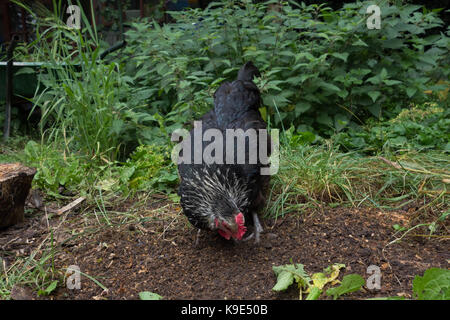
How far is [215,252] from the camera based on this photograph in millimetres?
2404

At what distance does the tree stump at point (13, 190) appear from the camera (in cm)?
265

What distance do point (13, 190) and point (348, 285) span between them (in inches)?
90.6

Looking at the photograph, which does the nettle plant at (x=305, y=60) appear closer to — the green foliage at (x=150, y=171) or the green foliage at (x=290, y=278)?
the green foliage at (x=150, y=171)

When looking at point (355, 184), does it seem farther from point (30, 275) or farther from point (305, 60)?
point (30, 275)

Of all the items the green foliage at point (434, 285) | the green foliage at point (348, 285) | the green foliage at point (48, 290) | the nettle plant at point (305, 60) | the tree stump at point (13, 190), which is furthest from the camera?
the nettle plant at point (305, 60)

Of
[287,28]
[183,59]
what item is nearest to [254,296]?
[183,59]

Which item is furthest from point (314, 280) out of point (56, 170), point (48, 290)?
point (56, 170)

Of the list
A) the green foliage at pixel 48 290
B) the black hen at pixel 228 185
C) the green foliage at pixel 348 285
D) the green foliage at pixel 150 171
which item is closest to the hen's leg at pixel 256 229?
A: the black hen at pixel 228 185

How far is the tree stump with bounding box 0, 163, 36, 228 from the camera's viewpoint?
2654 millimetres

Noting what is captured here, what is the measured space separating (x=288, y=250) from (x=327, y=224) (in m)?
0.38

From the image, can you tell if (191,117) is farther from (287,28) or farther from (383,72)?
(383,72)

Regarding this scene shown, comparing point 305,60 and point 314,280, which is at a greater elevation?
point 305,60

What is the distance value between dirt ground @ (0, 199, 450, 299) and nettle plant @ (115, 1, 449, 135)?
1.54 m

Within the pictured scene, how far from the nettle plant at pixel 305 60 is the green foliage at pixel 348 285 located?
232 cm
